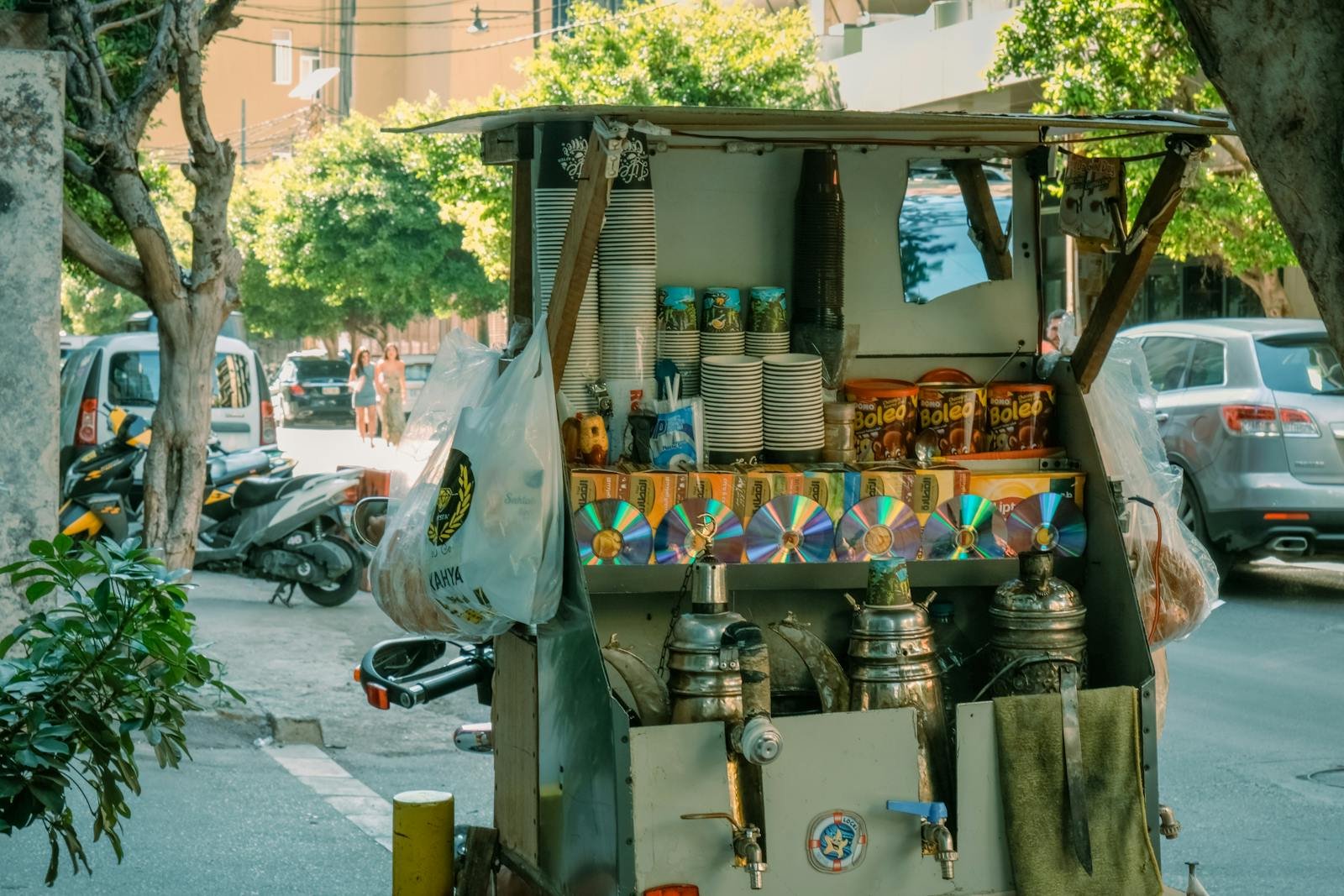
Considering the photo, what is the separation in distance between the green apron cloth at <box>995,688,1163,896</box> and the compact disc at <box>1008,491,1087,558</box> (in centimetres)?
54

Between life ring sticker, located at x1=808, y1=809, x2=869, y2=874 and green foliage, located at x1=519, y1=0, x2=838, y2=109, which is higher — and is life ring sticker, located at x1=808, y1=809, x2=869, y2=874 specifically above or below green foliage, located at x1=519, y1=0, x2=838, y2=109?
below

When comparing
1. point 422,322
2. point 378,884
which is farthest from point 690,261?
point 422,322

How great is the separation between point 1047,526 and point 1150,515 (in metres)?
0.30

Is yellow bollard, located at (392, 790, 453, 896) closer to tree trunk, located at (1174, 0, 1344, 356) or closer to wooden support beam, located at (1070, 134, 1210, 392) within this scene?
wooden support beam, located at (1070, 134, 1210, 392)

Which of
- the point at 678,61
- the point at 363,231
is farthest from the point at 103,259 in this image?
the point at 363,231

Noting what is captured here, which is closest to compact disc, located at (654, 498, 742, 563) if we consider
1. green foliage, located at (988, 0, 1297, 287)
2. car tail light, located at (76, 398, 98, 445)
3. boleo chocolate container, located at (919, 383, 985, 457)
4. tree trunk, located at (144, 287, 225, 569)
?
boleo chocolate container, located at (919, 383, 985, 457)

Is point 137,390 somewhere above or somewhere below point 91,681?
above

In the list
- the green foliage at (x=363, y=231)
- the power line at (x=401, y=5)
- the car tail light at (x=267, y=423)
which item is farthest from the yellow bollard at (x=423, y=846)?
the power line at (x=401, y=5)

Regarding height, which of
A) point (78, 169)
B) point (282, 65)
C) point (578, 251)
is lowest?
point (578, 251)

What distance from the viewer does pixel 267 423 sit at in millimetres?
15289

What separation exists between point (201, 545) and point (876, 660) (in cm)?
873

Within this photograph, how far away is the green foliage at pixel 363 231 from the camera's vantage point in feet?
123

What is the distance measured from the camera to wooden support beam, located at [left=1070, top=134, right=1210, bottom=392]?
12.6 ft

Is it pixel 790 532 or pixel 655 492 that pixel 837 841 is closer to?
pixel 790 532
